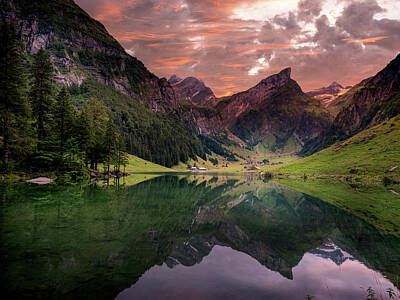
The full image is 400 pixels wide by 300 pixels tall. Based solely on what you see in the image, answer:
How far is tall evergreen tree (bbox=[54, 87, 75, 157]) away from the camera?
243 ft

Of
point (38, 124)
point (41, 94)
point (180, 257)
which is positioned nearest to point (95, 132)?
point (38, 124)

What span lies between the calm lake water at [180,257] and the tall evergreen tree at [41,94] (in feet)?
142

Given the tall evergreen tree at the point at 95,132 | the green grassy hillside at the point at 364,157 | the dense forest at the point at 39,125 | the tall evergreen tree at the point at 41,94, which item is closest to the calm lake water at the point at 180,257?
the dense forest at the point at 39,125

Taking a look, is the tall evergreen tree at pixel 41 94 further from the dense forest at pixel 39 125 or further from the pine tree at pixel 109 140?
the pine tree at pixel 109 140

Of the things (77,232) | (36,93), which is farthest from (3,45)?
(77,232)

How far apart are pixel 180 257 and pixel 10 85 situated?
5413 cm

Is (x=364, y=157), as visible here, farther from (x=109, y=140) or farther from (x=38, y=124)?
(x=38, y=124)

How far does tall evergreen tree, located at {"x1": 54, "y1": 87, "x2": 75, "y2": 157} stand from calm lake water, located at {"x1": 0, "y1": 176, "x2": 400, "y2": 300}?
4375 cm

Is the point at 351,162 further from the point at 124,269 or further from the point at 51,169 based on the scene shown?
the point at 124,269

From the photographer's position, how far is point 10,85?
54250 millimetres

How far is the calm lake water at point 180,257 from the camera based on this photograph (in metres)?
13.2

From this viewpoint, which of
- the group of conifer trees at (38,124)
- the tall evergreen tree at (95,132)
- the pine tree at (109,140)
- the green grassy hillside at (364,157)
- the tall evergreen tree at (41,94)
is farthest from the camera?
the green grassy hillside at (364,157)

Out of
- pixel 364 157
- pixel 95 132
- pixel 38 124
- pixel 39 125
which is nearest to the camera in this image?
pixel 39 125

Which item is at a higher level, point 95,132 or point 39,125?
point 95,132
